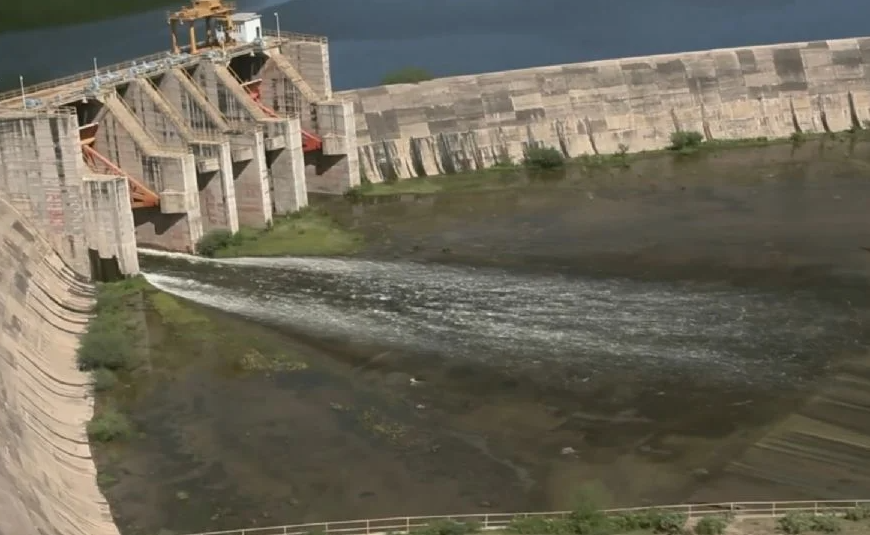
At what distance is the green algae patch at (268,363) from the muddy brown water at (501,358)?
0.88ft

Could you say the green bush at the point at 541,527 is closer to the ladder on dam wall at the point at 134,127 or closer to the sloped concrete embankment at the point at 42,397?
the sloped concrete embankment at the point at 42,397

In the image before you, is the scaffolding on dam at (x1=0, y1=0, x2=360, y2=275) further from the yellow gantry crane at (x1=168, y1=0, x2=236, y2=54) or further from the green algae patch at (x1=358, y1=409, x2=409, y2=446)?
the green algae patch at (x1=358, y1=409, x2=409, y2=446)

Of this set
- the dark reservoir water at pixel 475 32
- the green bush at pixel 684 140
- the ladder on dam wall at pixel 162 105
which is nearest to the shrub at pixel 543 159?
the green bush at pixel 684 140

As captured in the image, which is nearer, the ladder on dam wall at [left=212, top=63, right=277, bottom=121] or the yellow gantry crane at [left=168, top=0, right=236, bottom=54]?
the ladder on dam wall at [left=212, top=63, right=277, bottom=121]

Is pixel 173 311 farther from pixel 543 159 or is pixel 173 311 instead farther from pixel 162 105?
pixel 543 159

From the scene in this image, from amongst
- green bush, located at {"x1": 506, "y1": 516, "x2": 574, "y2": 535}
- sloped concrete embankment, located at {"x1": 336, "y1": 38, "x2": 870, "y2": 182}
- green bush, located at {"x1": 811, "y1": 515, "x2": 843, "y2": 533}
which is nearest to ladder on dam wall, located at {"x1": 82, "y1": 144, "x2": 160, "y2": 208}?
sloped concrete embankment, located at {"x1": 336, "y1": 38, "x2": 870, "y2": 182}

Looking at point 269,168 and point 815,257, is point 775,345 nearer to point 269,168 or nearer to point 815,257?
point 815,257

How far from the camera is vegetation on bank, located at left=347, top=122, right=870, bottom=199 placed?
5416 cm

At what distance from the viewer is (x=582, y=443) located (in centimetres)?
3069

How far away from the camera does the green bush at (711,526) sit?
24.8 m

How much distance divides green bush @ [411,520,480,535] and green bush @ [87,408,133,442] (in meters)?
8.97

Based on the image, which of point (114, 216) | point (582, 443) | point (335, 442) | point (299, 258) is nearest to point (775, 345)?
point (582, 443)

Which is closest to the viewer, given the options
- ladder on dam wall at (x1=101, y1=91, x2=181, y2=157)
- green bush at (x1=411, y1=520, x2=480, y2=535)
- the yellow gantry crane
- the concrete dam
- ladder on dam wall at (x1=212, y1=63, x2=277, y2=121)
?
green bush at (x1=411, y1=520, x2=480, y2=535)

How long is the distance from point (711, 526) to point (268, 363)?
14.5 m
